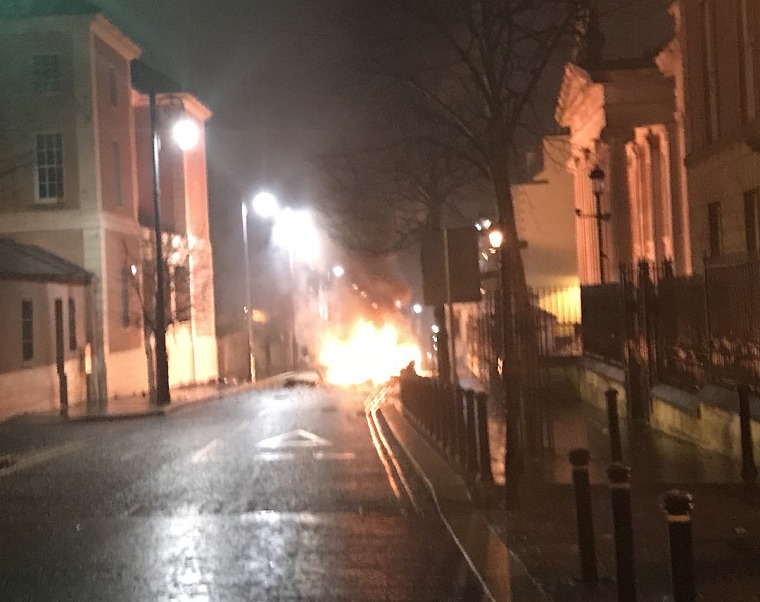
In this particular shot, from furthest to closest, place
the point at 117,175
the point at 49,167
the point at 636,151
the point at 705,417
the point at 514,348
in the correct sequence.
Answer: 1. the point at 117,175
2. the point at 49,167
3. the point at 636,151
4. the point at 705,417
5. the point at 514,348

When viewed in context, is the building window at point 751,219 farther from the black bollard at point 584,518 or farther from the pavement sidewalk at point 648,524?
the black bollard at point 584,518

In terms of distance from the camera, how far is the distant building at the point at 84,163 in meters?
36.4

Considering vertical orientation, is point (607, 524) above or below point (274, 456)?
above

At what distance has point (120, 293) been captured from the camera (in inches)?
1561

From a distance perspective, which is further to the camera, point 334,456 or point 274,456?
point 274,456

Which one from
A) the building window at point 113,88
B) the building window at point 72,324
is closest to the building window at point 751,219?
the building window at point 72,324

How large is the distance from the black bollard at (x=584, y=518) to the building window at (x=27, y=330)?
1022 inches

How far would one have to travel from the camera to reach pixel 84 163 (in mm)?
37000

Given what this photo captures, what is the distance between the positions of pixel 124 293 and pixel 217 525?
100 feet

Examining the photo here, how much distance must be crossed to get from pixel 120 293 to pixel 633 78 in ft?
65.4

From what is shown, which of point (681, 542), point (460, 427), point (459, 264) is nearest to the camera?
point (681, 542)

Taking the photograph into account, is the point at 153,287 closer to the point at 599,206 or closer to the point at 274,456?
the point at 599,206

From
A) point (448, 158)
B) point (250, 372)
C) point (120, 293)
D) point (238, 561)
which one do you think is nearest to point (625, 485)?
point (238, 561)

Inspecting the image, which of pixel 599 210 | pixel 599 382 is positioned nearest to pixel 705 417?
pixel 599 382
